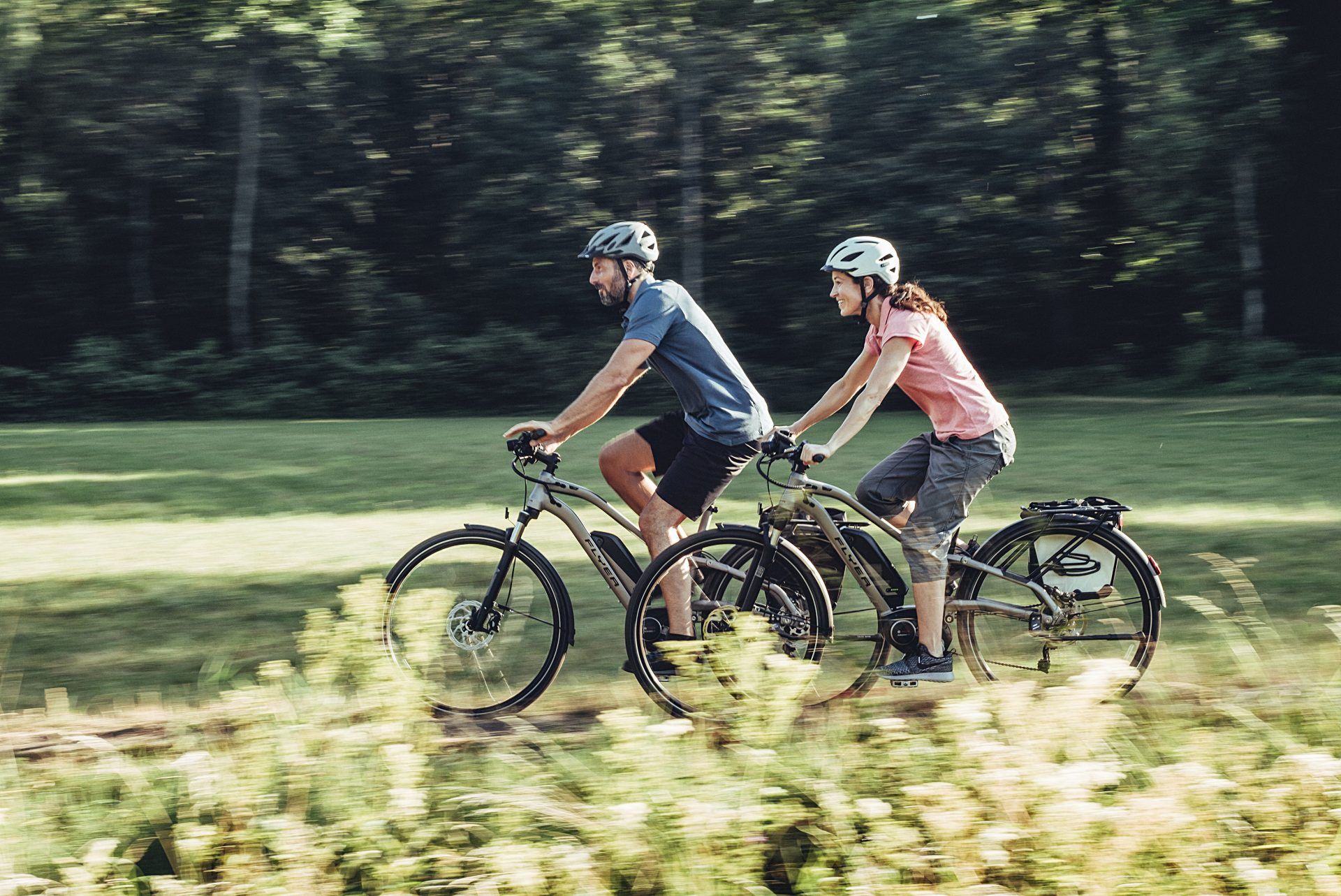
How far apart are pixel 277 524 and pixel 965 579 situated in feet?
22.7

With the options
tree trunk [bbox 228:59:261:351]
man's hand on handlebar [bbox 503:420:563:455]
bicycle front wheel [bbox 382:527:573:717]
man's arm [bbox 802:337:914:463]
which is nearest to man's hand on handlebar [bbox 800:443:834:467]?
man's arm [bbox 802:337:914:463]

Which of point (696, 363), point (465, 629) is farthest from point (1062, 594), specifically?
point (465, 629)

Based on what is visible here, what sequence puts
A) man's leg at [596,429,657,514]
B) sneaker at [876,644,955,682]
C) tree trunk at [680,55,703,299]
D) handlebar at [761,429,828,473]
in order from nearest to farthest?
handlebar at [761,429,828,473], sneaker at [876,644,955,682], man's leg at [596,429,657,514], tree trunk at [680,55,703,299]

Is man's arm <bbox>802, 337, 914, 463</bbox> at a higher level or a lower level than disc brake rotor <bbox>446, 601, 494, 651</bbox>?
higher

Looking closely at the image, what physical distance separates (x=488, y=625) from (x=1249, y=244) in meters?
24.7

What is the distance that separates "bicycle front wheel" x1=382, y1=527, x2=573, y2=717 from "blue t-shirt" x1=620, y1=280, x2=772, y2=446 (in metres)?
0.88

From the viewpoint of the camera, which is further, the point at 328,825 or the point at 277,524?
the point at 277,524

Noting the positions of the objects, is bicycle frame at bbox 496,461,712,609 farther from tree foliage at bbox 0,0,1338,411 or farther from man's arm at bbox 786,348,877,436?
tree foliage at bbox 0,0,1338,411

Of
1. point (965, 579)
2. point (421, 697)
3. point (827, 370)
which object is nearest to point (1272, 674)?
point (965, 579)

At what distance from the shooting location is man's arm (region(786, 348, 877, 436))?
588 cm

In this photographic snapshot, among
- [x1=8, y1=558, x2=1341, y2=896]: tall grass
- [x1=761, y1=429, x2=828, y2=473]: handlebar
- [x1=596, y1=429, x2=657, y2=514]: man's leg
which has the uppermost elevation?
[x1=761, y1=429, x2=828, y2=473]: handlebar

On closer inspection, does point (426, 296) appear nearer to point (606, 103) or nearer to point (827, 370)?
point (606, 103)

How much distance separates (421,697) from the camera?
5.04 metres

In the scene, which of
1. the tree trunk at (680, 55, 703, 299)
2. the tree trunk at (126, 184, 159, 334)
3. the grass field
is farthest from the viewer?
the tree trunk at (126, 184, 159, 334)
